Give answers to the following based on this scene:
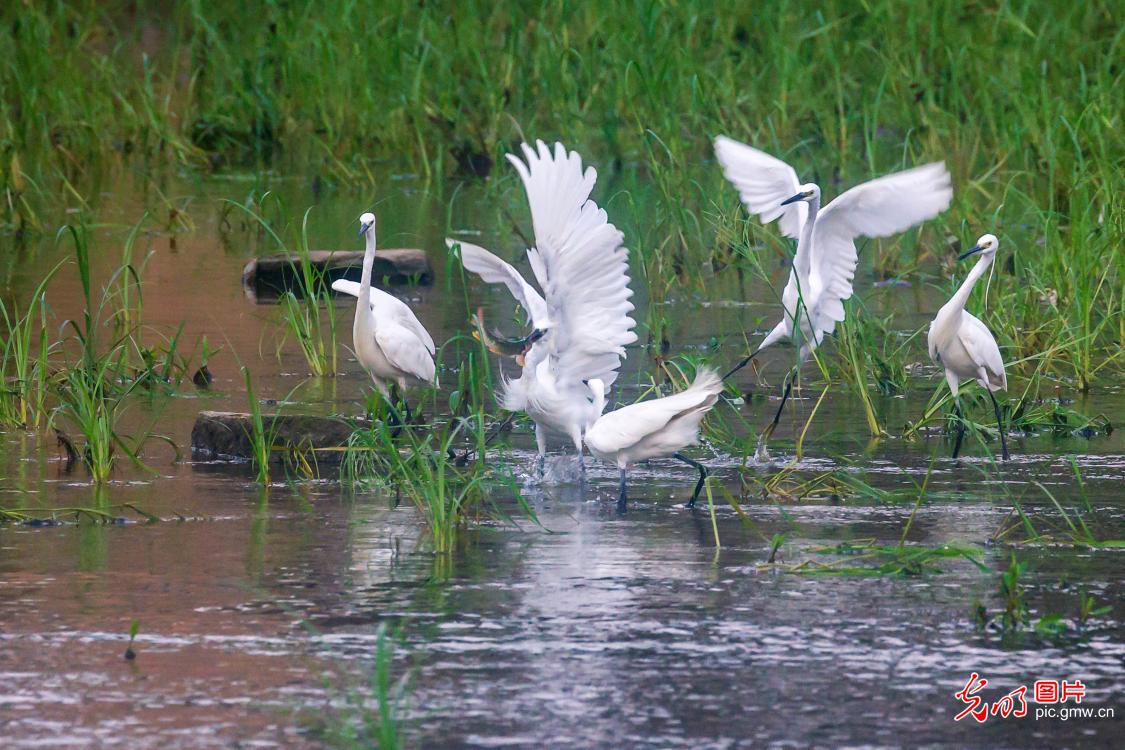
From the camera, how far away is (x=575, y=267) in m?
7.23

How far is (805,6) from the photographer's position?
18031 millimetres

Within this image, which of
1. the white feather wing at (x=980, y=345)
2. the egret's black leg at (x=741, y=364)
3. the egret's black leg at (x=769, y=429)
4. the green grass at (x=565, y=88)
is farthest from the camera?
the green grass at (x=565, y=88)

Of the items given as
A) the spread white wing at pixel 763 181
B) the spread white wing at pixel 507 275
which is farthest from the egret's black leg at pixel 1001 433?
the spread white wing at pixel 507 275

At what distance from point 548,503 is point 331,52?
1005cm

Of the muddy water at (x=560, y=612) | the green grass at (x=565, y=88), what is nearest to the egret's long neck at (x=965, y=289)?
the muddy water at (x=560, y=612)

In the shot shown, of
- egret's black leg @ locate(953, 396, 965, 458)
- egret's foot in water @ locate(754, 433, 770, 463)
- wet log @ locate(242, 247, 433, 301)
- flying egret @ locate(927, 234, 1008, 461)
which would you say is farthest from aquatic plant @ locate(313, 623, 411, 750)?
wet log @ locate(242, 247, 433, 301)

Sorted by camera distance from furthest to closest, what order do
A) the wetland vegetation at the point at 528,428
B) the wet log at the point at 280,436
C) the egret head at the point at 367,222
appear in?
the egret head at the point at 367,222 < the wet log at the point at 280,436 < the wetland vegetation at the point at 528,428

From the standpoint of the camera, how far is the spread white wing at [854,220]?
8.64 meters

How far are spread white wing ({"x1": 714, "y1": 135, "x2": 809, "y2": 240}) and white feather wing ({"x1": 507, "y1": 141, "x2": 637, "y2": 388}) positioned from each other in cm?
197

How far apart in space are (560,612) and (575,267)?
203 centimetres

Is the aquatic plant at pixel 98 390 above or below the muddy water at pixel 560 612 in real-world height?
above

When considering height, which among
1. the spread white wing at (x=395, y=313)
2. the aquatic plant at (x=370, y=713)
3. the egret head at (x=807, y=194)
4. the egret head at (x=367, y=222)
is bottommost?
the aquatic plant at (x=370, y=713)

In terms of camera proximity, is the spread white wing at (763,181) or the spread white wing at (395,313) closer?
the spread white wing at (395,313)

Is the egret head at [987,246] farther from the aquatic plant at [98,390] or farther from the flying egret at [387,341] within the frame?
the aquatic plant at [98,390]
